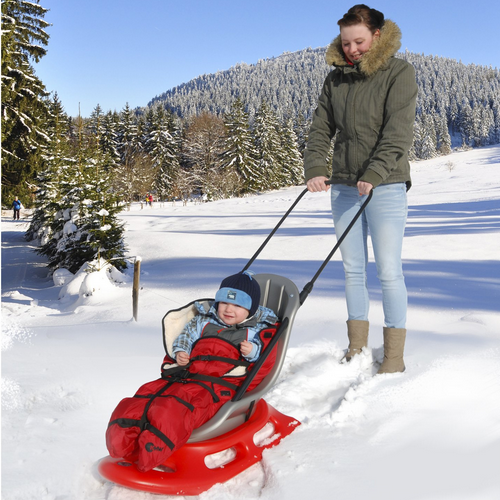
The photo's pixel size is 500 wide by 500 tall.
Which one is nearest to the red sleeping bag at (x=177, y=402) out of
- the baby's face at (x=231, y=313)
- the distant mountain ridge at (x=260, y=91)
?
the baby's face at (x=231, y=313)

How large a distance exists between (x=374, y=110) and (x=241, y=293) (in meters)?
1.42

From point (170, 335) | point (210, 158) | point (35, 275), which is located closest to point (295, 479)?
point (170, 335)

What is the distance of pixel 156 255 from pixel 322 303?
631 centimetres

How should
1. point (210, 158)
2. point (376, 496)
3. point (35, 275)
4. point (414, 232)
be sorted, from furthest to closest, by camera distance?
point (210, 158) < point (35, 275) < point (414, 232) < point (376, 496)

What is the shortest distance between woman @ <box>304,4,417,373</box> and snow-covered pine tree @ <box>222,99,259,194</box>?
1381 inches

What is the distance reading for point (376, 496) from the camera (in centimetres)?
190

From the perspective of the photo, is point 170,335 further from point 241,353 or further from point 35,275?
point 35,275

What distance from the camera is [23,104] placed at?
54.4 ft

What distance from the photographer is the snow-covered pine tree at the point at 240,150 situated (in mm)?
38375

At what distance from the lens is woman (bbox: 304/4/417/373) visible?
111 inches

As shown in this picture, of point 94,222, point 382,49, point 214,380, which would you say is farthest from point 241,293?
point 94,222

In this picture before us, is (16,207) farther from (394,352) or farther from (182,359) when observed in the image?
(394,352)

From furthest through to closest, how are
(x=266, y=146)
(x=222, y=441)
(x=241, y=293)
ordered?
(x=266, y=146)
(x=241, y=293)
(x=222, y=441)

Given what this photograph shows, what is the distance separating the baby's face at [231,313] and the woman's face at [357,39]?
66.7 inches
